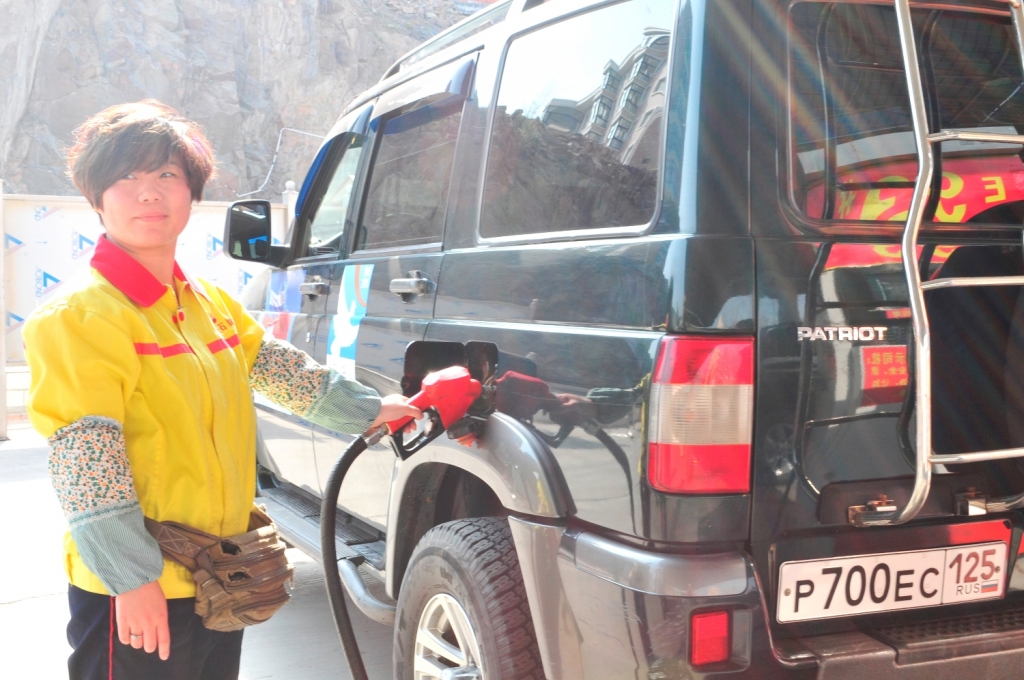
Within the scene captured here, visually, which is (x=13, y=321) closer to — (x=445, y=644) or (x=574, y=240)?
(x=445, y=644)

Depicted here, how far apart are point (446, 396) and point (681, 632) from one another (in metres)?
0.83

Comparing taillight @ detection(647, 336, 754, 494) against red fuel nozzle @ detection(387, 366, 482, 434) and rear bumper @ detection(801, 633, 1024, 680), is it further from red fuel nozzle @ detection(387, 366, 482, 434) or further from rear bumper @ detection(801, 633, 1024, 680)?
red fuel nozzle @ detection(387, 366, 482, 434)

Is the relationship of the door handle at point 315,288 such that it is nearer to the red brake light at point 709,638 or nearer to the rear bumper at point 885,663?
the red brake light at point 709,638

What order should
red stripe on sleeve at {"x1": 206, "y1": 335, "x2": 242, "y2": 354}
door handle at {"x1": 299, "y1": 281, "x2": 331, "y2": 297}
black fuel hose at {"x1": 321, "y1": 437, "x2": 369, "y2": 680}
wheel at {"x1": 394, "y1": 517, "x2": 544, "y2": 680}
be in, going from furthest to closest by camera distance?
1. door handle at {"x1": 299, "y1": 281, "x2": 331, "y2": 297}
2. black fuel hose at {"x1": 321, "y1": 437, "x2": 369, "y2": 680}
3. wheel at {"x1": 394, "y1": 517, "x2": 544, "y2": 680}
4. red stripe on sleeve at {"x1": 206, "y1": 335, "x2": 242, "y2": 354}

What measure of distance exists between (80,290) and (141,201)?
0.22 metres

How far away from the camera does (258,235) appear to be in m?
3.79

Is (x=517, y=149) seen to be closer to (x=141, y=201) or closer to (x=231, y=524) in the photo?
(x=141, y=201)

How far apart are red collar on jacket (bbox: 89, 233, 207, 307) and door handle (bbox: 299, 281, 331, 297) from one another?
1.66 m

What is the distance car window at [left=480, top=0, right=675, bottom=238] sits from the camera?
2043mm

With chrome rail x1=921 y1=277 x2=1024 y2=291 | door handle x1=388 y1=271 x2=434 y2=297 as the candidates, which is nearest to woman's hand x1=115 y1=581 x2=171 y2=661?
door handle x1=388 y1=271 x2=434 y2=297

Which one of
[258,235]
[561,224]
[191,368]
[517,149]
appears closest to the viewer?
[191,368]

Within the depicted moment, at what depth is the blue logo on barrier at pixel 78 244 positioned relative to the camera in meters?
10.1

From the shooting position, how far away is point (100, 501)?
1626mm

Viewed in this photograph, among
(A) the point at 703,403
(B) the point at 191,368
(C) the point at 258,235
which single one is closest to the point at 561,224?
(A) the point at 703,403
